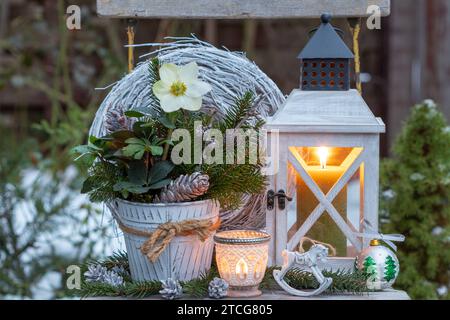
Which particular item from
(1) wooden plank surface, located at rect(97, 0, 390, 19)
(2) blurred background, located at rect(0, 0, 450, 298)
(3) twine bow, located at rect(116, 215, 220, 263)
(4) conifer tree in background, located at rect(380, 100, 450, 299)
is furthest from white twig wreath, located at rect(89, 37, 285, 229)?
(2) blurred background, located at rect(0, 0, 450, 298)

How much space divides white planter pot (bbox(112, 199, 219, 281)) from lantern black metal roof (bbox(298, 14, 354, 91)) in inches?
11.1

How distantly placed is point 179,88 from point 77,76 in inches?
69.7

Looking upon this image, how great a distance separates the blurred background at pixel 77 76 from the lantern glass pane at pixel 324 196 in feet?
4.03

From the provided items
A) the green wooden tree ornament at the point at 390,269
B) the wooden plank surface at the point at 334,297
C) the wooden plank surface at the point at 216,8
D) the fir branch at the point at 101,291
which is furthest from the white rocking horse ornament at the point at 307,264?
the wooden plank surface at the point at 216,8

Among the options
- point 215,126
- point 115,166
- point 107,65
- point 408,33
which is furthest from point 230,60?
point 408,33

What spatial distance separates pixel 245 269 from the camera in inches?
43.2

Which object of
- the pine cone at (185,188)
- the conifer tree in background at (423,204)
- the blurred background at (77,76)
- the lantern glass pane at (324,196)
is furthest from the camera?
the blurred background at (77,76)

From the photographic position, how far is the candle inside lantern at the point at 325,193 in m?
1.20

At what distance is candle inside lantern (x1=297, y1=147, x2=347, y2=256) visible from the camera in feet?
3.93

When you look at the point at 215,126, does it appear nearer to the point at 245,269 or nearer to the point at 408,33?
the point at 245,269

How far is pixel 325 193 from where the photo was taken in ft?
3.95

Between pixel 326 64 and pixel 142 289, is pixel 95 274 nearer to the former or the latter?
pixel 142 289

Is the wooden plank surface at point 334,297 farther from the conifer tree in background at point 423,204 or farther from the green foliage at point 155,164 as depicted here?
the conifer tree in background at point 423,204
